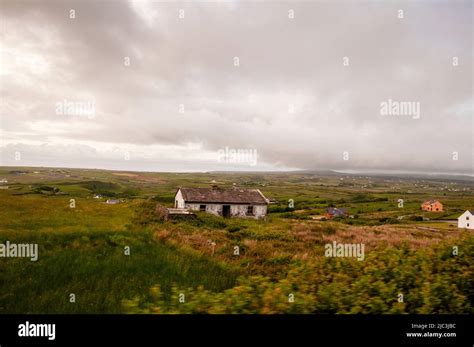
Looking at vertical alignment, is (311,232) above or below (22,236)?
below

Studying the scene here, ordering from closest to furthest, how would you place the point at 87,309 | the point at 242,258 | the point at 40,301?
Result: the point at 87,309
the point at 40,301
the point at 242,258

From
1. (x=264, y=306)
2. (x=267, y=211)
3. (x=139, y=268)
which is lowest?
(x=267, y=211)

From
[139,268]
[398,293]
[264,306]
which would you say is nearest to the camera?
[264,306]

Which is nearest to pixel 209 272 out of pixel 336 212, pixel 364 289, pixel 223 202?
pixel 364 289

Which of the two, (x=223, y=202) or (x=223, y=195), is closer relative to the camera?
(x=223, y=202)

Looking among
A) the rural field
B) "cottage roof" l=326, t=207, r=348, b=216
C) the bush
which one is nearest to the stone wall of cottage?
"cottage roof" l=326, t=207, r=348, b=216

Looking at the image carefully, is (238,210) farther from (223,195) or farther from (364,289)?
(364,289)

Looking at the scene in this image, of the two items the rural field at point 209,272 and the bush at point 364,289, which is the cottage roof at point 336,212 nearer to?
the rural field at point 209,272
